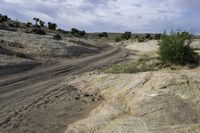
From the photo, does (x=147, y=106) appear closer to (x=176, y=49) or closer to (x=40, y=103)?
(x=40, y=103)

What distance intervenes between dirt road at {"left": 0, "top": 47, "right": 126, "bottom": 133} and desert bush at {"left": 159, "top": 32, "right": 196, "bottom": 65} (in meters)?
4.93

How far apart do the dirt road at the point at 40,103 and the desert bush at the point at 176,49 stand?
493 centimetres

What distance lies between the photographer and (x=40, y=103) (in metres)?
16.1

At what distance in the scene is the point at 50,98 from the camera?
17.2 metres

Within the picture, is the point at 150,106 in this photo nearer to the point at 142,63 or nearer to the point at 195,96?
the point at 195,96

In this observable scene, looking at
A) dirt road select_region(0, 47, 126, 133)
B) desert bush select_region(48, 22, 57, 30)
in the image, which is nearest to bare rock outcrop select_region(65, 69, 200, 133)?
dirt road select_region(0, 47, 126, 133)

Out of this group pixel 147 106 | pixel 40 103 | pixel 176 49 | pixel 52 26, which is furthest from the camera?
pixel 52 26

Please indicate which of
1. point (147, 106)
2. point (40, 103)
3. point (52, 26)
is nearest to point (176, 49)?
point (147, 106)

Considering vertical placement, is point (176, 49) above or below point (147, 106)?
above

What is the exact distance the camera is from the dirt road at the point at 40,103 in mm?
13258

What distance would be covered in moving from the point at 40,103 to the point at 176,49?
8.96m

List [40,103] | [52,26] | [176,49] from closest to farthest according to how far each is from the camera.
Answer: [40,103]
[176,49]
[52,26]

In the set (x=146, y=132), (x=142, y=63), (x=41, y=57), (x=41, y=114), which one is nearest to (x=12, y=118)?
(x=41, y=114)

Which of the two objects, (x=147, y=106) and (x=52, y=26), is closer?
(x=147, y=106)
